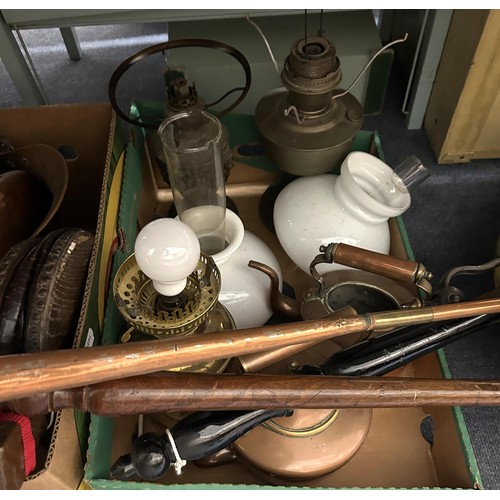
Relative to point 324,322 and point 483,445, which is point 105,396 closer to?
point 324,322

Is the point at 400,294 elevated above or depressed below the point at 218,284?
below

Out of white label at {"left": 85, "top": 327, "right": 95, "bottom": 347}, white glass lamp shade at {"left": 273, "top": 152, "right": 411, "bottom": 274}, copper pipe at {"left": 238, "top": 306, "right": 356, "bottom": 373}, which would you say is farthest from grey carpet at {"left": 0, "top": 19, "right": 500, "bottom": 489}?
white label at {"left": 85, "top": 327, "right": 95, "bottom": 347}

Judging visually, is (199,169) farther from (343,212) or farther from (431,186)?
(431,186)

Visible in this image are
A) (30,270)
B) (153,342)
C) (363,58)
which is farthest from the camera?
(363,58)

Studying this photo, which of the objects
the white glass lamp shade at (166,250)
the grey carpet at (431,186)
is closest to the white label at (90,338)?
the white glass lamp shade at (166,250)

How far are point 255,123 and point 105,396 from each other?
510 mm

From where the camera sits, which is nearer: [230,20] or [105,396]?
[105,396]

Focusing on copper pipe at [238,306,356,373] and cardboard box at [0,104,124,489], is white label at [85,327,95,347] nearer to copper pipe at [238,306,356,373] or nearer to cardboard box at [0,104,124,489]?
cardboard box at [0,104,124,489]

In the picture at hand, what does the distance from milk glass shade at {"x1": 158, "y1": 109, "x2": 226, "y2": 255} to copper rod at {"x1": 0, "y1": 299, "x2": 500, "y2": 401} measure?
0.26 meters

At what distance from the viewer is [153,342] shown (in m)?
0.41

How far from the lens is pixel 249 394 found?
451 millimetres

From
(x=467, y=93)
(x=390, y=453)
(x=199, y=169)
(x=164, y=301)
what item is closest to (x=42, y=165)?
(x=199, y=169)

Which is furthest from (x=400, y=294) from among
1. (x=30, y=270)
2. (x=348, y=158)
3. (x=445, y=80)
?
(x=445, y=80)

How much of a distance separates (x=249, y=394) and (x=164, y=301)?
0.14 m
